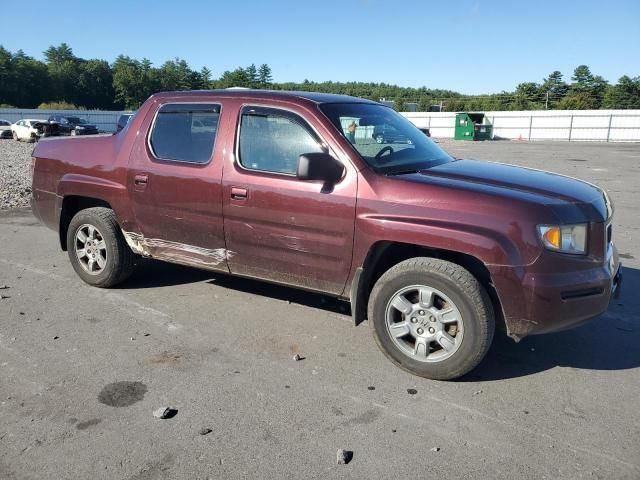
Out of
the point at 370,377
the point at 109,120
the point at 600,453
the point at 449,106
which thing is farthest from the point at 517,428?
the point at 449,106

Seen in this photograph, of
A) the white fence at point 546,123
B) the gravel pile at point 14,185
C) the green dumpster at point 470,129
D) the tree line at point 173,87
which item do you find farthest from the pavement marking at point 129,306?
the tree line at point 173,87

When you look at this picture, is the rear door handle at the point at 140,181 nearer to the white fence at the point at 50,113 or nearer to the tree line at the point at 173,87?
the white fence at the point at 50,113

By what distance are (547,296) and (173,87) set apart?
4026 inches

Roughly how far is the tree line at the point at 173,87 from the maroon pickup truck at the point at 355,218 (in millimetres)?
60597

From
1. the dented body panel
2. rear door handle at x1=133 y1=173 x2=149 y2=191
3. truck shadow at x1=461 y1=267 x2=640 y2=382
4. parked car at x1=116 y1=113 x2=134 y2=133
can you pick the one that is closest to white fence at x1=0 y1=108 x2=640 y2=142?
parked car at x1=116 y1=113 x2=134 y2=133

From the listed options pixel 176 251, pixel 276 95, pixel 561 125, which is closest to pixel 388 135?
pixel 276 95

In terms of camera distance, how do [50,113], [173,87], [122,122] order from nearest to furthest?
[122,122] < [50,113] < [173,87]

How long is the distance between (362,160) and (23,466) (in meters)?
2.77

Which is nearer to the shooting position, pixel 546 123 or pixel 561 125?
pixel 561 125

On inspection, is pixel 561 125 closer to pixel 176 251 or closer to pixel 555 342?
pixel 555 342

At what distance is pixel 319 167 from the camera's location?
12.3 feet

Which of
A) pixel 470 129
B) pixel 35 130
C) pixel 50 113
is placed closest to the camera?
pixel 35 130

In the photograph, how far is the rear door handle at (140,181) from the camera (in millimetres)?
4801

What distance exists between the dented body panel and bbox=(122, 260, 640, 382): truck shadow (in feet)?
1.74
